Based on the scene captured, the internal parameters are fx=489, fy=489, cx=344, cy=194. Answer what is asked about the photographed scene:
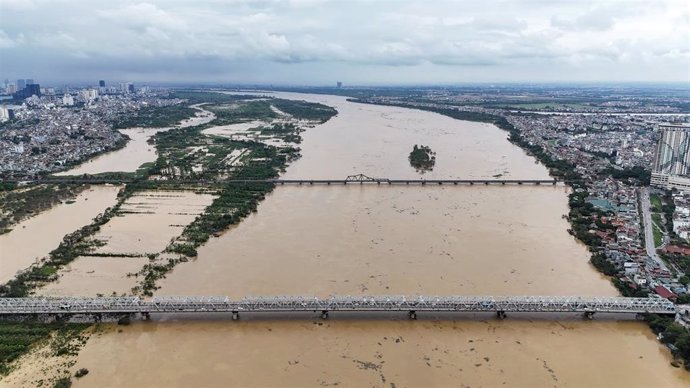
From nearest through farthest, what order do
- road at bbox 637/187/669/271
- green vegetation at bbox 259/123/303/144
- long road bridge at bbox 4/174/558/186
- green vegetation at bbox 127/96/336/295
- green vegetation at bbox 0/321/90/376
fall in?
green vegetation at bbox 0/321/90/376 → road at bbox 637/187/669/271 → green vegetation at bbox 127/96/336/295 → long road bridge at bbox 4/174/558/186 → green vegetation at bbox 259/123/303/144

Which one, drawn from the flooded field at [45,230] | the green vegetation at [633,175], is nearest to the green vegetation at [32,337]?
the flooded field at [45,230]

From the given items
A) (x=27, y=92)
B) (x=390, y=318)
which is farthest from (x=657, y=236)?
(x=27, y=92)

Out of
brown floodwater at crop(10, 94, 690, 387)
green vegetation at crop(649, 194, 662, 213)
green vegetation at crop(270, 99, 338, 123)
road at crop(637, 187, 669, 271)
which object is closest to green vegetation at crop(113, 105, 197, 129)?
green vegetation at crop(270, 99, 338, 123)

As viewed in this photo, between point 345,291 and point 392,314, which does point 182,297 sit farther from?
point 392,314

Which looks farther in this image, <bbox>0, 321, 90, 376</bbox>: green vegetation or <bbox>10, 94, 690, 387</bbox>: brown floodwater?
<bbox>0, 321, 90, 376</bbox>: green vegetation

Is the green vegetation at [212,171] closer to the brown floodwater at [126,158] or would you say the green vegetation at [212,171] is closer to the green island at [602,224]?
the brown floodwater at [126,158]

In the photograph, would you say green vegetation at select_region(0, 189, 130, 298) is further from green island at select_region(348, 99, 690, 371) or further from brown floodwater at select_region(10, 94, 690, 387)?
green island at select_region(348, 99, 690, 371)
